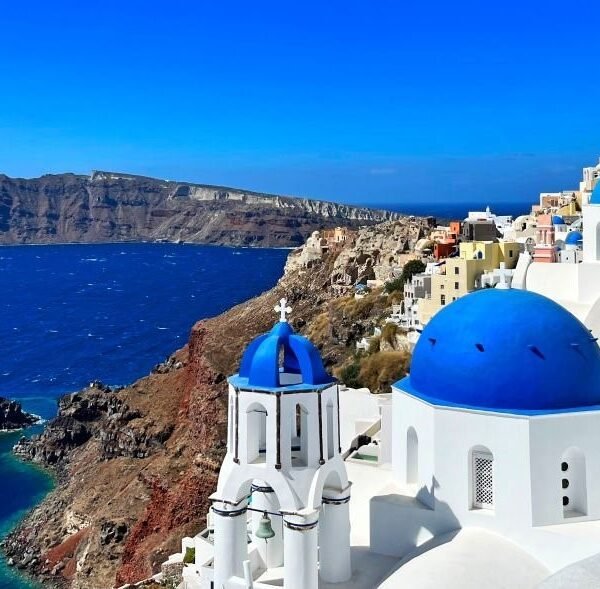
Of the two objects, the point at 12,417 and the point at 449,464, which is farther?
the point at 12,417

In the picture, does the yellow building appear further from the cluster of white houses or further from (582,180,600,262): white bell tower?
the cluster of white houses

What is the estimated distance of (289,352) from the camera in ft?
38.2

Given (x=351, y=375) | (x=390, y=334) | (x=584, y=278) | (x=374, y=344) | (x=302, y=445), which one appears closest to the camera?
(x=302, y=445)

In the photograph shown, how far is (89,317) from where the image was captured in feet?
322

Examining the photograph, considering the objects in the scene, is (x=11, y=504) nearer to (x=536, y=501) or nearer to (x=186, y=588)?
(x=186, y=588)

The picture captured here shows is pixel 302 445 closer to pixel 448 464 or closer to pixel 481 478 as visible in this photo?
pixel 448 464

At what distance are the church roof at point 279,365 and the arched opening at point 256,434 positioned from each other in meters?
0.41

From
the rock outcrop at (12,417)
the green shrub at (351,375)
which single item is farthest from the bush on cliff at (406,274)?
the rock outcrop at (12,417)

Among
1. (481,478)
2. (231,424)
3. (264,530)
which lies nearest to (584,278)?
(481,478)

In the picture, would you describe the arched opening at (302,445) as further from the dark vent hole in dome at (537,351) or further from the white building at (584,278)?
the white building at (584,278)

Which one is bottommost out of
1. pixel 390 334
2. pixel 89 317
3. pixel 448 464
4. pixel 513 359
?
pixel 89 317

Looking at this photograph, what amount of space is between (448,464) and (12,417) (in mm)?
49513

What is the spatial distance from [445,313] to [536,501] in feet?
10.3

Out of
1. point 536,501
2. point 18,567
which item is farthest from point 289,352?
point 18,567
